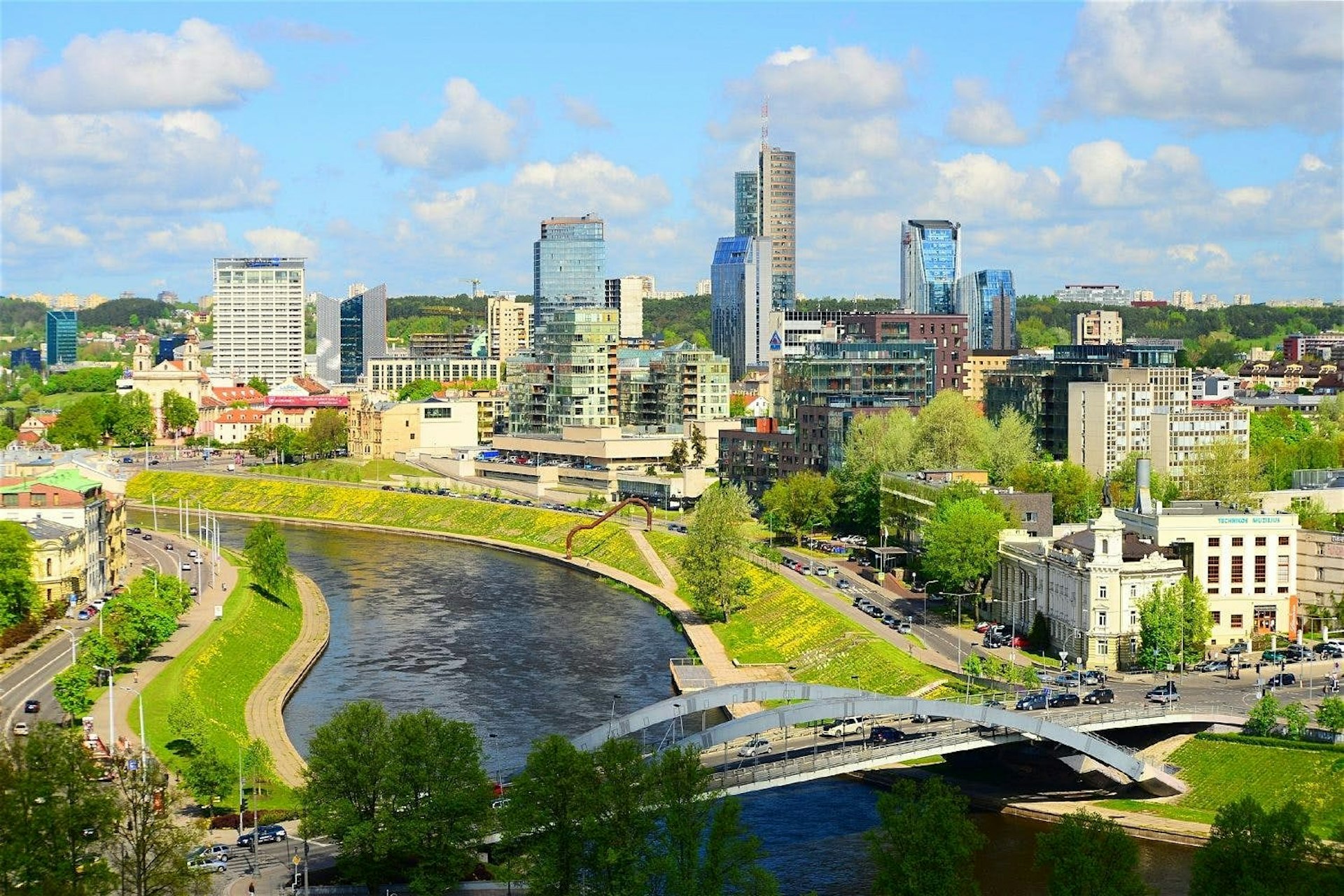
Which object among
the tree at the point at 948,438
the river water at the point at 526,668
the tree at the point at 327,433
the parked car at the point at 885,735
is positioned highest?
the tree at the point at 948,438

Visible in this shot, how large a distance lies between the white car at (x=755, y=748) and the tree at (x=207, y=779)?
16.4 metres

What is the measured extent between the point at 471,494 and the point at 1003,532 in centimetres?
7150

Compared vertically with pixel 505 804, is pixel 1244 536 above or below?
above

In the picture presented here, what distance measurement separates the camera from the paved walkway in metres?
64.2

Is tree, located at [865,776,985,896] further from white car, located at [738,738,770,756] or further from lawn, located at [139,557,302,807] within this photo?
lawn, located at [139,557,302,807]

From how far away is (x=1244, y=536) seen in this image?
7881cm

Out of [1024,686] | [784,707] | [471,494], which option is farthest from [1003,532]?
[471,494]

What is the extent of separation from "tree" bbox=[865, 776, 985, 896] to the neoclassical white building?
27381 millimetres

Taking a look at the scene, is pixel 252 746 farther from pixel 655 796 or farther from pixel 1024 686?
pixel 1024 686

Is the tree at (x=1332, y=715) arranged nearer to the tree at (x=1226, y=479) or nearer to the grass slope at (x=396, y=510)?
the tree at (x=1226, y=479)

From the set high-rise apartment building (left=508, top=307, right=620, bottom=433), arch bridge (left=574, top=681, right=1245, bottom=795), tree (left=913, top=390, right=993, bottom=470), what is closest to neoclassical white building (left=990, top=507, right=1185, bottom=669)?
arch bridge (left=574, top=681, right=1245, bottom=795)

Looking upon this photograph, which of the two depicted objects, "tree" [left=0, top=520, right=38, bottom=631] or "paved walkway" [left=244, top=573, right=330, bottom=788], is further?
"tree" [left=0, top=520, right=38, bottom=631]

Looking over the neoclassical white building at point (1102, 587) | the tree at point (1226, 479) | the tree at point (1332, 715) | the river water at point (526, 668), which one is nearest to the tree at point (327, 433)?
the river water at point (526, 668)

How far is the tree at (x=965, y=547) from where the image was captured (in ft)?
279
